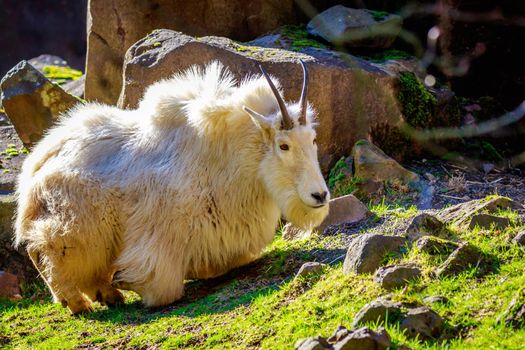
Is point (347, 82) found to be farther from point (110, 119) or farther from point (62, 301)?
point (62, 301)

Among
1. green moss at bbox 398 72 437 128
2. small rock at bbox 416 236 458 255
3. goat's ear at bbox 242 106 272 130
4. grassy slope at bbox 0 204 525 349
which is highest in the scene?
goat's ear at bbox 242 106 272 130

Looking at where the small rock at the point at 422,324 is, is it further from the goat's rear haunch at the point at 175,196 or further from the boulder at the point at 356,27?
the boulder at the point at 356,27

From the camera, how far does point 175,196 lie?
720cm

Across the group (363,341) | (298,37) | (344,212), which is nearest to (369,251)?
(363,341)

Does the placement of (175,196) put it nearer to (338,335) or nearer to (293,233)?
(293,233)

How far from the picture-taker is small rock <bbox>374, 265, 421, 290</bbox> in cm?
558

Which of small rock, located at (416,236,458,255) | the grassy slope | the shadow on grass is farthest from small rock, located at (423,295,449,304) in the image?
the shadow on grass

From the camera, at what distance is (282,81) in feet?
29.2

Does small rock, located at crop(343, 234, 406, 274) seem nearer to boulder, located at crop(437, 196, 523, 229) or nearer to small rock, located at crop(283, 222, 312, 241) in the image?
boulder, located at crop(437, 196, 523, 229)

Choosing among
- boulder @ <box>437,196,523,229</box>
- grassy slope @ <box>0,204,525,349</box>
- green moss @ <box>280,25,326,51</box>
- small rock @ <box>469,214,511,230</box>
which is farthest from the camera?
green moss @ <box>280,25,326,51</box>

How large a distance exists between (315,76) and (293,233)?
1955 millimetres

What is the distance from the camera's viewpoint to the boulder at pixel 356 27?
33.2 ft

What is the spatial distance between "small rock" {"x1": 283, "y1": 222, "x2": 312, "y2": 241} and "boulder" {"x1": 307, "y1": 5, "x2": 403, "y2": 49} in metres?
2.96

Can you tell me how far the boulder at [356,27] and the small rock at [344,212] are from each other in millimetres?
2950
